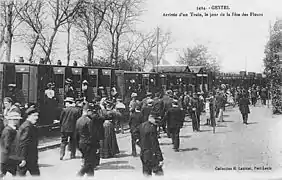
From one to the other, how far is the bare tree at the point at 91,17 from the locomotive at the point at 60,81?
156cm

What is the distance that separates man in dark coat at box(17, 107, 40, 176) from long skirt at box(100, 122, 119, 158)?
99.5 inches

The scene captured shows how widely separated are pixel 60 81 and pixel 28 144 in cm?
594

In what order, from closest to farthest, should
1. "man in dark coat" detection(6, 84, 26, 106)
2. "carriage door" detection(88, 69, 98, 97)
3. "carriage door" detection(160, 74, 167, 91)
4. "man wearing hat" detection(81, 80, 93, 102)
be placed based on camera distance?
"man in dark coat" detection(6, 84, 26, 106)
"man wearing hat" detection(81, 80, 93, 102)
"carriage door" detection(88, 69, 98, 97)
"carriage door" detection(160, 74, 167, 91)

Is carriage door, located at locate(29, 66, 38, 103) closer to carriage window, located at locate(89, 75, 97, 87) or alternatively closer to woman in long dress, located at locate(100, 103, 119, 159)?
carriage window, located at locate(89, 75, 97, 87)

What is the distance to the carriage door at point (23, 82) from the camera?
9.31 metres

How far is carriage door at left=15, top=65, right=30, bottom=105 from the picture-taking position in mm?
9308

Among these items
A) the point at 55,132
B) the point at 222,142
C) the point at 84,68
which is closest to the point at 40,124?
the point at 55,132

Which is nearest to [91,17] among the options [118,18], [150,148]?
[118,18]

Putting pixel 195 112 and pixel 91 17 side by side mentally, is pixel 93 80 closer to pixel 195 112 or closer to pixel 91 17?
pixel 91 17

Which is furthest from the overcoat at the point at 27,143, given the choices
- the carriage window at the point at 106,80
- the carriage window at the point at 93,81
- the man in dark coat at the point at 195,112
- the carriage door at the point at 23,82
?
the carriage window at the point at 106,80

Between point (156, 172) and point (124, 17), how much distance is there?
601 cm

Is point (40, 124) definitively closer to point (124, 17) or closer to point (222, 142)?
point (124, 17)

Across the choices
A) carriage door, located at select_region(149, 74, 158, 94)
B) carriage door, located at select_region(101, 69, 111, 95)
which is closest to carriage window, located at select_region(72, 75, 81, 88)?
carriage door, located at select_region(101, 69, 111, 95)

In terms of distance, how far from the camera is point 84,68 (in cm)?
1175
